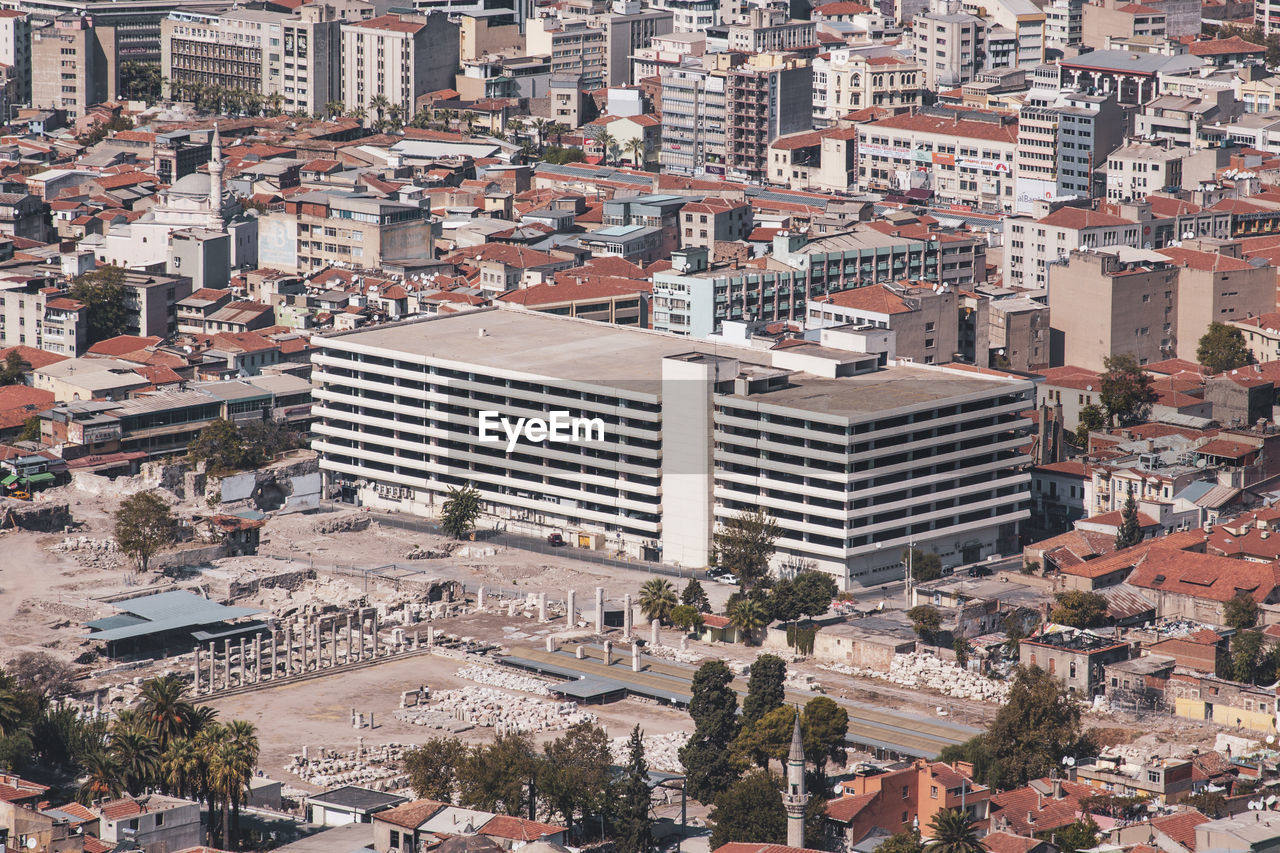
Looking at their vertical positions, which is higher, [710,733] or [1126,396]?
[1126,396]

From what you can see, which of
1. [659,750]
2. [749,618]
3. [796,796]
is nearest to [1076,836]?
[796,796]

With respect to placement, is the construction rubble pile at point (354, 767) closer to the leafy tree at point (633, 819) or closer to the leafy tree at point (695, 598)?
the leafy tree at point (633, 819)

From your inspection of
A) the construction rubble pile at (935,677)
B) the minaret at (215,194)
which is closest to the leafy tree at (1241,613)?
the construction rubble pile at (935,677)

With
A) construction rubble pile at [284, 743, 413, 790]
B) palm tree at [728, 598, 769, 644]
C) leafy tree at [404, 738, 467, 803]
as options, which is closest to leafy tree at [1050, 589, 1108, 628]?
palm tree at [728, 598, 769, 644]

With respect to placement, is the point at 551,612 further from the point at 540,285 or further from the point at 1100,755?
the point at 540,285

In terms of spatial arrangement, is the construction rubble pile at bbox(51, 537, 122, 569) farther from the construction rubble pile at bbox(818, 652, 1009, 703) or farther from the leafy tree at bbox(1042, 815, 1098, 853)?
the leafy tree at bbox(1042, 815, 1098, 853)

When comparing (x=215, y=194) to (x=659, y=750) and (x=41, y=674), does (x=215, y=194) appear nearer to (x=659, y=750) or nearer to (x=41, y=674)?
(x=41, y=674)
